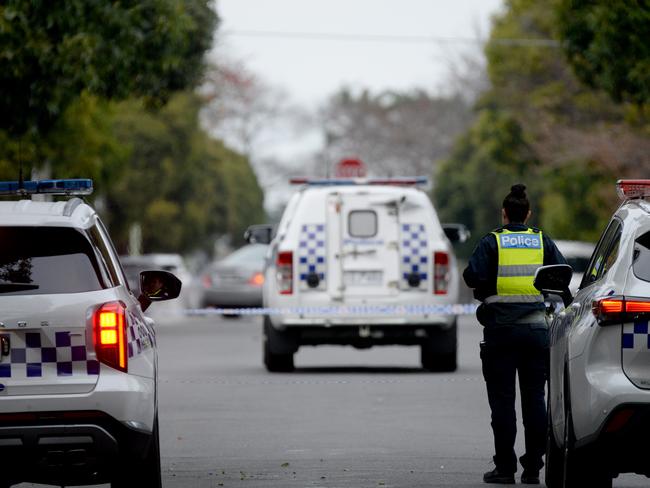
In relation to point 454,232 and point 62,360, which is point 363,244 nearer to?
point 454,232

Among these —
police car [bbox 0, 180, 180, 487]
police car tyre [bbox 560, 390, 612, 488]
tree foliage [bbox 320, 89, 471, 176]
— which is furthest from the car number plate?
tree foliage [bbox 320, 89, 471, 176]

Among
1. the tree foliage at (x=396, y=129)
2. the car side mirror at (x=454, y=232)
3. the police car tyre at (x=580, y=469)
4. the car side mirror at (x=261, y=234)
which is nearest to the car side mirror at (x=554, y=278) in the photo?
the police car tyre at (x=580, y=469)

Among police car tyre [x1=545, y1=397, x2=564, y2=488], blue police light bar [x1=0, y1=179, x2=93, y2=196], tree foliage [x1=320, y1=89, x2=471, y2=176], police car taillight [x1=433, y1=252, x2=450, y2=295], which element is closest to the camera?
blue police light bar [x1=0, y1=179, x2=93, y2=196]

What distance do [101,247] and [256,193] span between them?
3197 inches

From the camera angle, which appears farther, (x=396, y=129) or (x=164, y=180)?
(x=396, y=129)

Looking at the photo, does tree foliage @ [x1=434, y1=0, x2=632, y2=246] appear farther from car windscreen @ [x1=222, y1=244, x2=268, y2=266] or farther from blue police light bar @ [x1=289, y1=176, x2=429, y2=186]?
blue police light bar @ [x1=289, y1=176, x2=429, y2=186]

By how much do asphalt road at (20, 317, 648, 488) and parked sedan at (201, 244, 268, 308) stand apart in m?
12.4

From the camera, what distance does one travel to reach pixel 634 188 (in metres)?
9.33

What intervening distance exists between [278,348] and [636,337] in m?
12.0

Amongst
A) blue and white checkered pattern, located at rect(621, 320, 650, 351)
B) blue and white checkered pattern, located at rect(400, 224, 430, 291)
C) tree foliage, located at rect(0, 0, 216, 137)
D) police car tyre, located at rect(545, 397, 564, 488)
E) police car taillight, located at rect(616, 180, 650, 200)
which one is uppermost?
tree foliage, located at rect(0, 0, 216, 137)

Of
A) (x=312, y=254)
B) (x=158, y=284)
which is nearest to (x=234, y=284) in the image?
(x=312, y=254)

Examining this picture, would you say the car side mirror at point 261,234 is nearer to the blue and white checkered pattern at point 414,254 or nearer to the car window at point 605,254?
the blue and white checkered pattern at point 414,254

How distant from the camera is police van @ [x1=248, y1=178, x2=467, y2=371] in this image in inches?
778

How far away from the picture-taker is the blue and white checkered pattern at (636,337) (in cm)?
812
